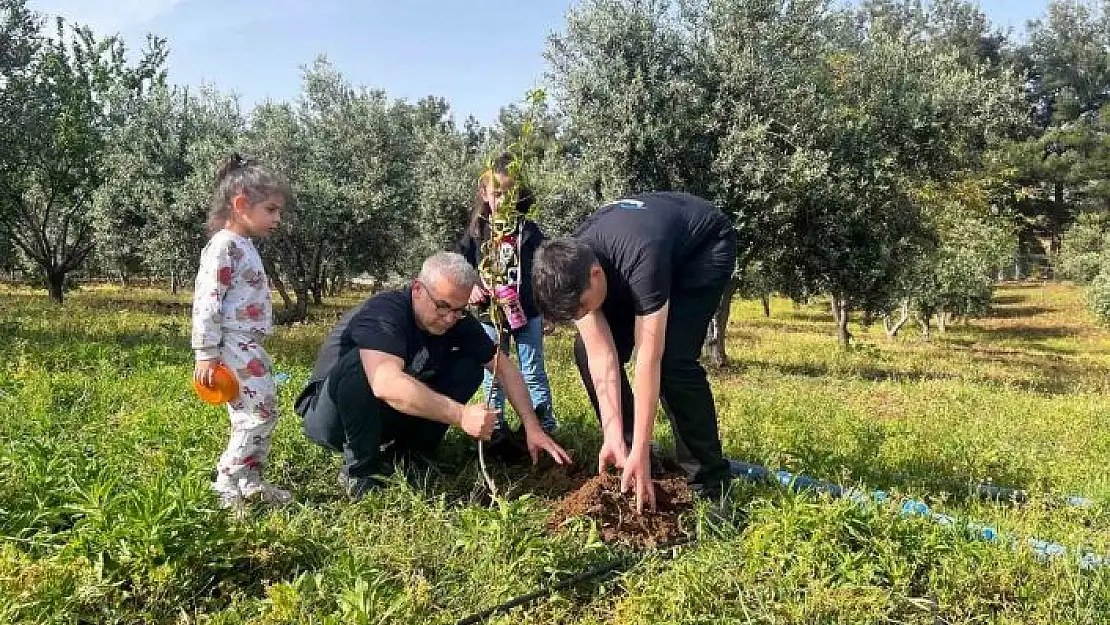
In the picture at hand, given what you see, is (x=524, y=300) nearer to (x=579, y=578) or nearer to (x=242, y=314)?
(x=242, y=314)

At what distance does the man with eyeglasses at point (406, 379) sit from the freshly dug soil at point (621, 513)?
1.47ft

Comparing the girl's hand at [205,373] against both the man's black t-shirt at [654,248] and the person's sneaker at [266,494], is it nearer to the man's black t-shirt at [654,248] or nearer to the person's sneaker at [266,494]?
the person's sneaker at [266,494]

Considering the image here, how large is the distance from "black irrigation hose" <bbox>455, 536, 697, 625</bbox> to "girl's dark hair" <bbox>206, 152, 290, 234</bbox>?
2.16m

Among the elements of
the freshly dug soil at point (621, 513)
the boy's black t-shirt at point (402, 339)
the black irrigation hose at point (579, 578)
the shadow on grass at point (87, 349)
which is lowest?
the black irrigation hose at point (579, 578)

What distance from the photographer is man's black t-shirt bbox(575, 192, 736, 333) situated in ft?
11.4

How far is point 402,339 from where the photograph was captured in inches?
148

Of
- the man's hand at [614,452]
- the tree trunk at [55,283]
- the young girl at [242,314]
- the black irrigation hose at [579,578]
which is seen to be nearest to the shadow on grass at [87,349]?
the young girl at [242,314]

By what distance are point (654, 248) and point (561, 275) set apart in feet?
1.76

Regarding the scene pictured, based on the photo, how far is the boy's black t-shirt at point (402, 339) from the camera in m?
3.74

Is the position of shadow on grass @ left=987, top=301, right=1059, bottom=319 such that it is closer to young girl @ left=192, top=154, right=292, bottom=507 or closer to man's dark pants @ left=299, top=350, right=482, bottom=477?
man's dark pants @ left=299, top=350, right=482, bottom=477

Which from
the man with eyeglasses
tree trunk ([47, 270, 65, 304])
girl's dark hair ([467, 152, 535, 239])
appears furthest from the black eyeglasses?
tree trunk ([47, 270, 65, 304])

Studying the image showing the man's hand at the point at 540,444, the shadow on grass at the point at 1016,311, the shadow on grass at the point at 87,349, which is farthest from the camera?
the shadow on grass at the point at 1016,311

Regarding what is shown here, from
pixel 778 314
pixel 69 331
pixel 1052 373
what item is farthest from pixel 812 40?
pixel 778 314

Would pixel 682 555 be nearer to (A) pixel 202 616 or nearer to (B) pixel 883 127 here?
(A) pixel 202 616
